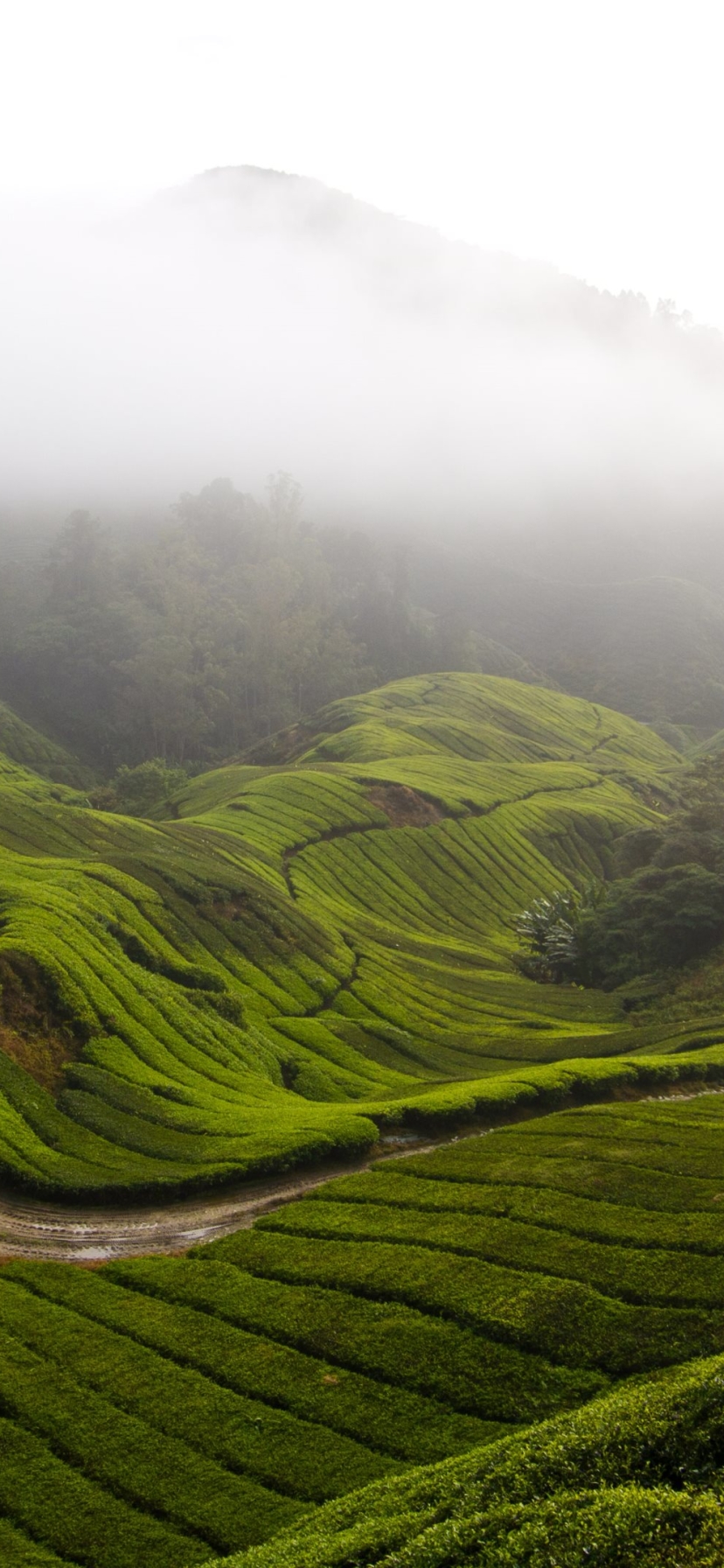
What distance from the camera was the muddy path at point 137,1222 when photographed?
902 inches

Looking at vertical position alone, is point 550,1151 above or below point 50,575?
below

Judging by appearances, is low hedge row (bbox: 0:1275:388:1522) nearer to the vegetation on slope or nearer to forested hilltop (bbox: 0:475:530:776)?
the vegetation on slope

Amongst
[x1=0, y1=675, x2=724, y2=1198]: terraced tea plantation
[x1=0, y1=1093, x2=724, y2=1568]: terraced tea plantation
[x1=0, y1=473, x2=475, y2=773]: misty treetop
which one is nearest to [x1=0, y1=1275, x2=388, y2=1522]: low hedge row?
[x1=0, y1=1093, x2=724, y2=1568]: terraced tea plantation

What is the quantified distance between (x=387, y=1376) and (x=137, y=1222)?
848 cm

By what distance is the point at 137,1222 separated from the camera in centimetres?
2447

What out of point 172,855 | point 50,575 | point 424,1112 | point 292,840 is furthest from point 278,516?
point 424,1112

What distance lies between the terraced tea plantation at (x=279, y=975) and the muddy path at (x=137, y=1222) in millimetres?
434

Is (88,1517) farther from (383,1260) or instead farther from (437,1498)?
(383,1260)

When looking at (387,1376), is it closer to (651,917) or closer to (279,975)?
(279,975)

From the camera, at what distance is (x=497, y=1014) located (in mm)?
49188

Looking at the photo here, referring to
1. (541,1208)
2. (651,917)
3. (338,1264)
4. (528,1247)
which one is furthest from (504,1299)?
(651,917)

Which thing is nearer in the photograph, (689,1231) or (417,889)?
(689,1231)

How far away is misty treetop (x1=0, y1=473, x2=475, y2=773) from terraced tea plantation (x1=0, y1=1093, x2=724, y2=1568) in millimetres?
111226

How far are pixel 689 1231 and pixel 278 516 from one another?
524 ft
